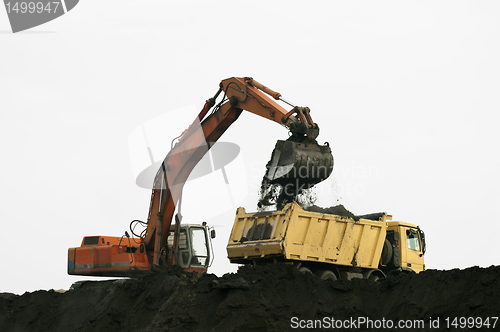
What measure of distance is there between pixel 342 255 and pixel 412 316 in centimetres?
361

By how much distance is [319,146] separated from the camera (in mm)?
13836

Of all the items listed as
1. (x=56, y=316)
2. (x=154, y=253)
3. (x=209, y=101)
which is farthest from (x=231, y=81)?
(x=56, y=316)

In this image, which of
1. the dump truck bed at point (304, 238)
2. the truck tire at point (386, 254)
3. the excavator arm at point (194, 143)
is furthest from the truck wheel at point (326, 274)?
the excavator arm at point (194, 143)

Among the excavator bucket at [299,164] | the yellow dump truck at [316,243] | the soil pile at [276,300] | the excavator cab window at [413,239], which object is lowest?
the soil pile at [276,300]

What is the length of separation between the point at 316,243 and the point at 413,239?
402cm

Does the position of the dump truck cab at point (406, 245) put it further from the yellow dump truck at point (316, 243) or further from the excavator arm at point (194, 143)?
the excavator arm at point (194, 143)

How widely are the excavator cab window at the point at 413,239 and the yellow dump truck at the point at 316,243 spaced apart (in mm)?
838

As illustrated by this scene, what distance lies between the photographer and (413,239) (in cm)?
1605

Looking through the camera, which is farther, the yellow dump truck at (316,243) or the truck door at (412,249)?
the truck door at (412,249)

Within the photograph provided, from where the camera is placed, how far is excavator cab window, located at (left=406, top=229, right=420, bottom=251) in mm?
15884

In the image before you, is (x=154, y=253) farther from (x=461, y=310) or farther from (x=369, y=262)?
(x=461, y=310)

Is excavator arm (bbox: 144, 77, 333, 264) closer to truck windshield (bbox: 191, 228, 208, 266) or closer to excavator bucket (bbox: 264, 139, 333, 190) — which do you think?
truck windshield (bbox: 191, 228, 208, 266)

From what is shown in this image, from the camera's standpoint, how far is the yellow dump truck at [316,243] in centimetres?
1302

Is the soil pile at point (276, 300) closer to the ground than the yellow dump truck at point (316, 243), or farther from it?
closer to the ground
